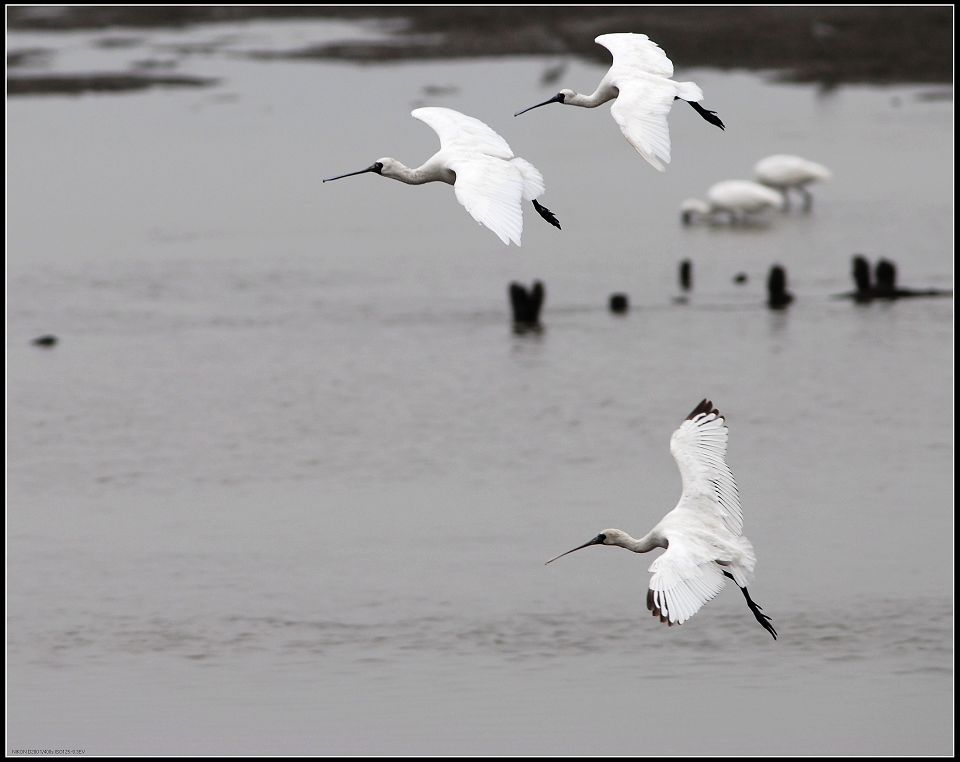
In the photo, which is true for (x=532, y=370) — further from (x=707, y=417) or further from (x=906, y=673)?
(x=707, y=417)

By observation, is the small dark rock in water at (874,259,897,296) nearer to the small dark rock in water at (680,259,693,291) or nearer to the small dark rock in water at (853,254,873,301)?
the small dark rock in water at (853,254,873,301)

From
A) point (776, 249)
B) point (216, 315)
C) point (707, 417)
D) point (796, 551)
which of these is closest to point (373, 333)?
point (216, 315)

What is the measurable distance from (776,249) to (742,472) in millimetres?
17777

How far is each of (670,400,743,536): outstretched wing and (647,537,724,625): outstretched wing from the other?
0.82m

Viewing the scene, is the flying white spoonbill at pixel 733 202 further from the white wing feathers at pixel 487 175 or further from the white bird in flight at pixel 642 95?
the white wing feathers at pixel 487 175

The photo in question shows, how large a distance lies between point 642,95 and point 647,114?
308 millimetres

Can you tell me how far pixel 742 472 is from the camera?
29703mm

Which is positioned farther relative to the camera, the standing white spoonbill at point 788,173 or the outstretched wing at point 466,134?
the standing white spoonbill at point 788,173

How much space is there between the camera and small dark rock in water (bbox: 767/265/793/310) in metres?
40.0

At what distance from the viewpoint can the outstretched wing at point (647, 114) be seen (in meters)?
13.0

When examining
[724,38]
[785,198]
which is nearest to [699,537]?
[785,198]

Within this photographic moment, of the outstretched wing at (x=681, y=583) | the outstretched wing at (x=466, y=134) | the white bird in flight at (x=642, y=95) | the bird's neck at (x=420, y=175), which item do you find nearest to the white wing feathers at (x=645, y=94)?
the white bird in flight at (x=642, y=95)

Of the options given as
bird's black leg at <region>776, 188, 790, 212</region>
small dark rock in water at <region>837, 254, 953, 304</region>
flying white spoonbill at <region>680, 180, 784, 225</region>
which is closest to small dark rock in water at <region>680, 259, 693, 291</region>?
small dark rock in water at <region>837, 254, 953, 304</region>

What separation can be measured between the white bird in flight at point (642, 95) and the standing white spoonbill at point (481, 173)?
620 millimetres
